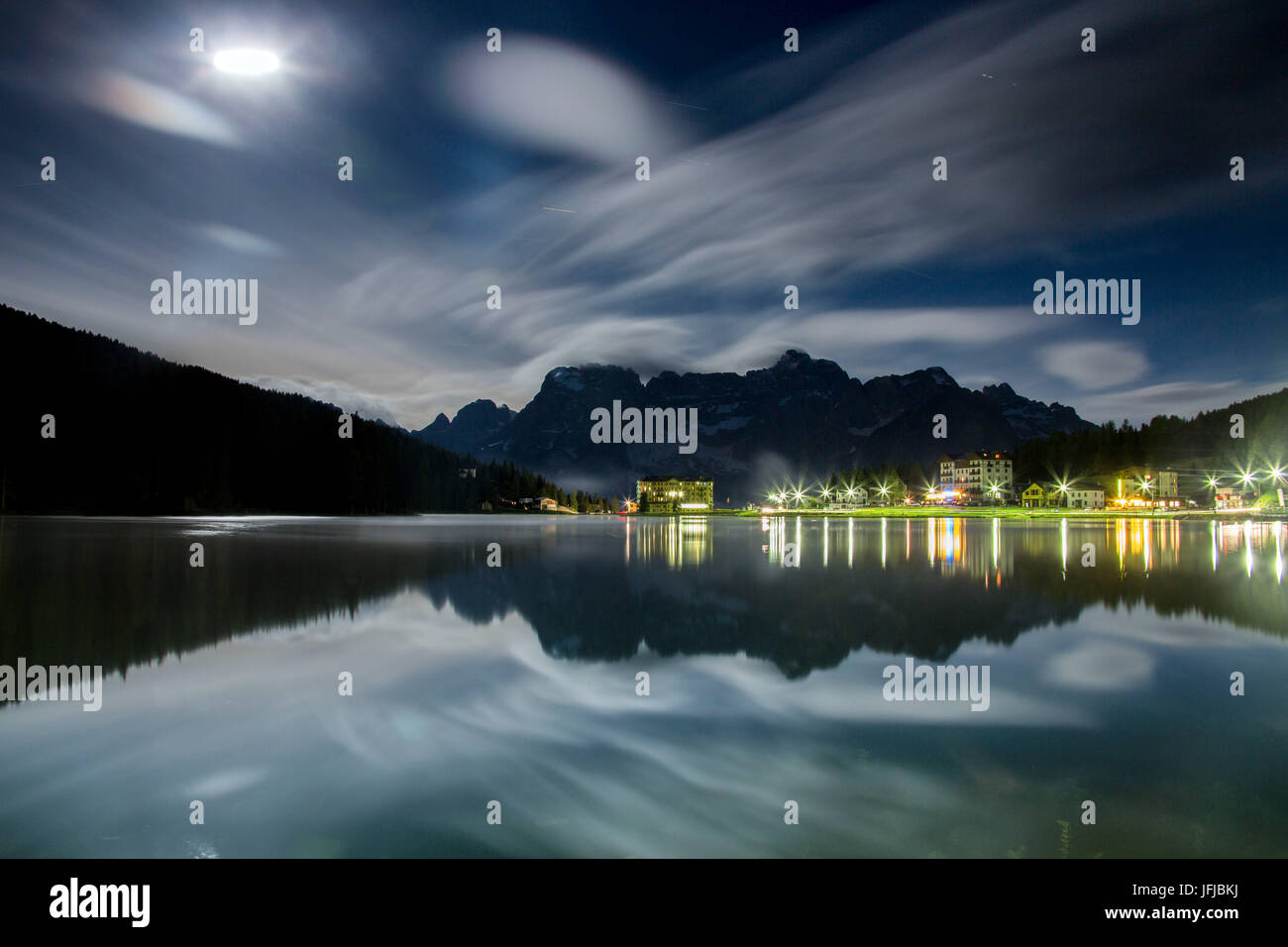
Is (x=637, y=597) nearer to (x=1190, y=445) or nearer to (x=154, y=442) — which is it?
(x=154, y=442)

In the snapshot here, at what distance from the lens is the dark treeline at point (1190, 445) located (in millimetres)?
155750

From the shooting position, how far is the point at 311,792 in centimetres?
650

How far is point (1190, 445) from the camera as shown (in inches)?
7111

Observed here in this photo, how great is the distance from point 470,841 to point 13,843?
4122mm

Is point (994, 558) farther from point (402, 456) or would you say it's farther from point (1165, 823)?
point (402, 456)
